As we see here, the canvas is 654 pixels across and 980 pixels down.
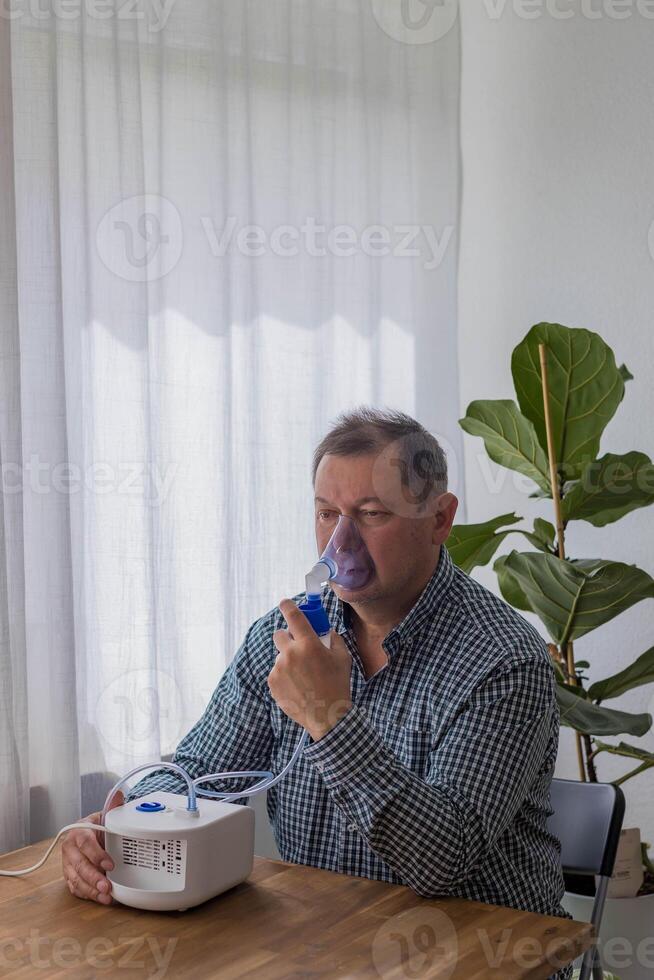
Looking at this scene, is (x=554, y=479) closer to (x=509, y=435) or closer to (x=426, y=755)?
(x=509, y=435)

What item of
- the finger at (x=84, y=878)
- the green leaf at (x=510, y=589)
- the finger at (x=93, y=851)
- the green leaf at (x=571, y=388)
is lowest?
the finger at (x=84, y=878)

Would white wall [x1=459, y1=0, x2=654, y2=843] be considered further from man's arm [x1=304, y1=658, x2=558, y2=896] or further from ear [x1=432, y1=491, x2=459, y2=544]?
man's arm [x1=304, y1=658, x2=558, y2=896]

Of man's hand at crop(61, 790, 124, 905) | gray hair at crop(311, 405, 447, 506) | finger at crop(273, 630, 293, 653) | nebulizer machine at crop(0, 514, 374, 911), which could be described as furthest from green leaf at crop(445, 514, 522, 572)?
man's hand at crop(61, 790, 124, 905)

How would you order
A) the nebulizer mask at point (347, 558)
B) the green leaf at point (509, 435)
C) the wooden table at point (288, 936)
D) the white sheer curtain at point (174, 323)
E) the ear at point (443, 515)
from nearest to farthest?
the wooden table at point (288, 936)
the nebulizer mask at point (347, 558)
the ear at point (443, 515)
the white sheer curtain at point (174, 323)
the green leaf at point (509, 435)

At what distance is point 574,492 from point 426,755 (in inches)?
34.7

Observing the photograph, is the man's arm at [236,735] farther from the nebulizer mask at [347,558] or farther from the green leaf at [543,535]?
the green leaf at [543,535]

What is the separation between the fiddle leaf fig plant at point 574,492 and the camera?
2303 millimetres

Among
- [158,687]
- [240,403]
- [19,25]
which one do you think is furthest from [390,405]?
[19,25]

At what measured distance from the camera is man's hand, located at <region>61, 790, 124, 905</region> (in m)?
1.47

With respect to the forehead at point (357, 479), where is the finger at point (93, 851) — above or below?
below

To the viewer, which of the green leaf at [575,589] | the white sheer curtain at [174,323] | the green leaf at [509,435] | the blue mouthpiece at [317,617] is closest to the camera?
the blue mouthpiece at [317,617]

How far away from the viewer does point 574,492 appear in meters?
2.36

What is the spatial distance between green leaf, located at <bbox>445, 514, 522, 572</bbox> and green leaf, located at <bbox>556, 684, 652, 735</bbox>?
1.37 feet

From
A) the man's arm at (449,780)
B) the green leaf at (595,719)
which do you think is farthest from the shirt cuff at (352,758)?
the green leaf at (595,719)
